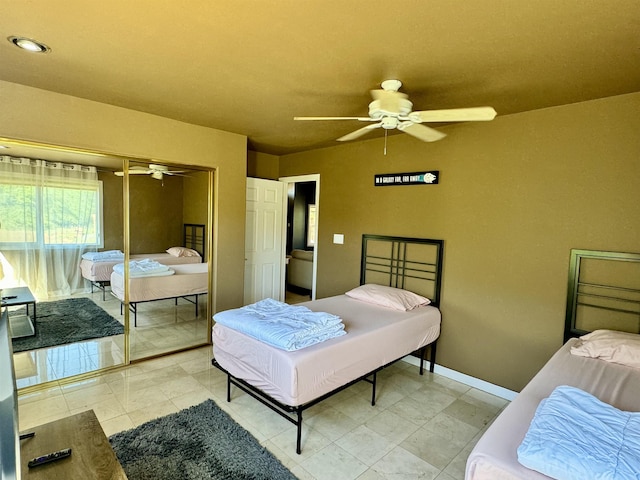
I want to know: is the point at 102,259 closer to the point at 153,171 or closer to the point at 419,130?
the point at 153,171

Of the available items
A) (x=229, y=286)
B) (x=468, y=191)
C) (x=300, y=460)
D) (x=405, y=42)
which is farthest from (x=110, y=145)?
(x=468, y=191)

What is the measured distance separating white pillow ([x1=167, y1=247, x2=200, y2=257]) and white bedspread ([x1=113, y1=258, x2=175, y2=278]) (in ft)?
0.58

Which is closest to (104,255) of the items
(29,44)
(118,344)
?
(118,344)

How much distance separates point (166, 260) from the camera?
3.83m

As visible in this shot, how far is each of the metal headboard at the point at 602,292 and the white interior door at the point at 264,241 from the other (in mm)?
3621

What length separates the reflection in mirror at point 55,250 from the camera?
2.89m

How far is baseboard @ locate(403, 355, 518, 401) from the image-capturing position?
123 inches

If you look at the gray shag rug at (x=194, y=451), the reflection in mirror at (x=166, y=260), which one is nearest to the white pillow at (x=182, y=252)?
the reflection in mirror at (x=166, y=260)

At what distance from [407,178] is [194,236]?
256cm

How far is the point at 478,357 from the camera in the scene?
3305 mm

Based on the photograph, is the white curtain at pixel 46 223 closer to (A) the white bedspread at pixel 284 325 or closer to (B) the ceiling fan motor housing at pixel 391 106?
(A) the white bedspread at pixel 284 325

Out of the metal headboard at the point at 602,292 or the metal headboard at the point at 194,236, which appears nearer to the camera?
the metal headboard at the point at 602,292

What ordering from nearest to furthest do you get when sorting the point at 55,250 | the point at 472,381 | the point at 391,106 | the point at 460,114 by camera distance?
the point at 460,114 → the point at 391,106 → the point at 55,250 → the point at 472,381

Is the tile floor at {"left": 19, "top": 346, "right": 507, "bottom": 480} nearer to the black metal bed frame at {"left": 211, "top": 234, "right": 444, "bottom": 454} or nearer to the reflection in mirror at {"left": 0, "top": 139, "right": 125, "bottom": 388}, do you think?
the black metal bed frame at {"left": 211, "top": 234, "right": 444, "bottom": 454}
